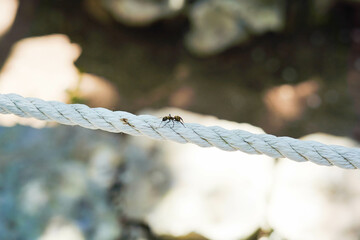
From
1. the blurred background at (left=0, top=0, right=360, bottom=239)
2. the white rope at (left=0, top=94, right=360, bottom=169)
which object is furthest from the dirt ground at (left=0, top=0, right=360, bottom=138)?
the white rope at (left=0, top=94, right=360, bottom=169)

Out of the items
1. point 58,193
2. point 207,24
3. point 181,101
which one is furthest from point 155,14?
point 58,193

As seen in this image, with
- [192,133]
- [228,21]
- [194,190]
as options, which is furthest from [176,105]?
[192,133]

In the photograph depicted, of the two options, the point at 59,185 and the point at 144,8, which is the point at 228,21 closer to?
the point at 144,8

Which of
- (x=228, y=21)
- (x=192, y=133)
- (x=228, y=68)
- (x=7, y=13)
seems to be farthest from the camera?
(x=7, y=13)

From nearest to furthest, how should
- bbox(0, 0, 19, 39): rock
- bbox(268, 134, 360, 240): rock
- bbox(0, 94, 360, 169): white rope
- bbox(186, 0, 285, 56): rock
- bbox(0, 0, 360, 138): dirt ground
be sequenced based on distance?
bbox(0, 94, 360, 169): white rope < bbox(268, 134, 360, 240): rock < bbox(0, 0, 360, 138): dirt ground < bbox(186, 0, 285, 56): rock < bbox(0, 0, 19, 39): rock

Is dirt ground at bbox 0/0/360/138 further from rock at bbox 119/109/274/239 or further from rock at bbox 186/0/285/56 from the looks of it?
rock at bbox 119/109/274/239

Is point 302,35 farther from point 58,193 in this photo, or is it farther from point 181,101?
point 58,193
